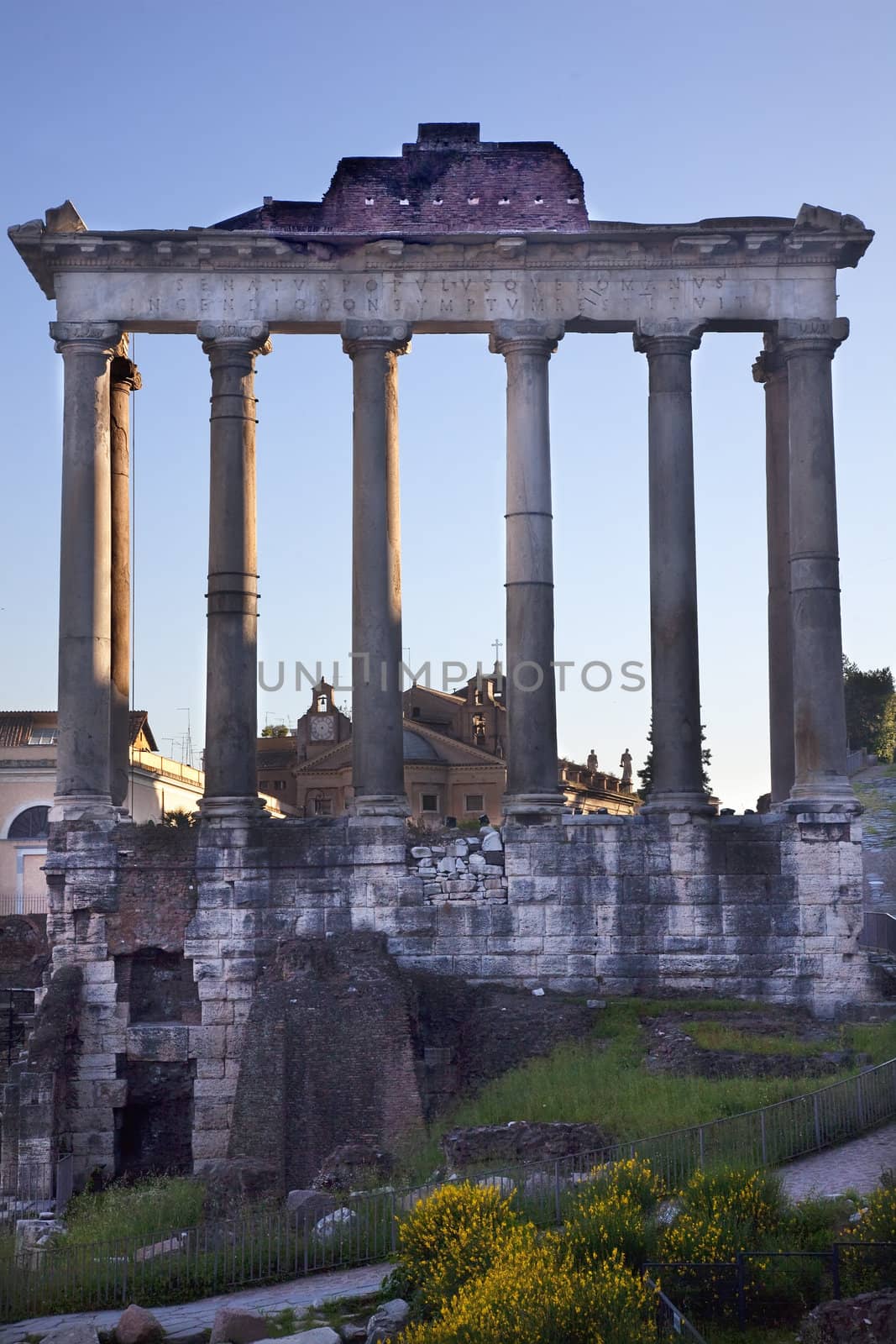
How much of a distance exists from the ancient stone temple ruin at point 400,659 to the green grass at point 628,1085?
133 centimetres

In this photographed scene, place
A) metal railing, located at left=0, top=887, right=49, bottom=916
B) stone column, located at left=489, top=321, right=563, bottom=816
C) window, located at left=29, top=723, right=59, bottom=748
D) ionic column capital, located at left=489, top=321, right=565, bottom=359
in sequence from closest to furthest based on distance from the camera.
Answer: stone column, located at left=489, top=321, right=563, bottom=816 → ionic column capital, located at left=489, top=321, right=565, bottom=359 → metal railing, located at left=0, top=887, right=49, bottom=916 → window, located at left=29, top=723, right=59, bottom=748

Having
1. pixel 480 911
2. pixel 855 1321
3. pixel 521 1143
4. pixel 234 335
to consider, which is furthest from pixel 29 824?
pixel 855 1321

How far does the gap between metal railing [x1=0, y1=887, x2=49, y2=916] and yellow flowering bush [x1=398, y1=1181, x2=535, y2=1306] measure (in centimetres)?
3464

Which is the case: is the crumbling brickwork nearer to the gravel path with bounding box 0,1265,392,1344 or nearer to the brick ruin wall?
the brick ruin wall

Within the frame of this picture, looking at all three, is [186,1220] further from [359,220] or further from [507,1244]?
[359,220]

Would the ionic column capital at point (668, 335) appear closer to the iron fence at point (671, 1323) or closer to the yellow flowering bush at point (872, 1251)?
the yellow flowering bush at point (872, 1251)

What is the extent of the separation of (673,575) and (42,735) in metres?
38.9

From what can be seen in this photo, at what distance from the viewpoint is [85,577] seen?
30688 mm

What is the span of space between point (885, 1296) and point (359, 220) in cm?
2140

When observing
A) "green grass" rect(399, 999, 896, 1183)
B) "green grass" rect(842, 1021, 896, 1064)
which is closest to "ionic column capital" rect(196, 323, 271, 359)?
"green grass" rect(399, 999, 896, 1183)

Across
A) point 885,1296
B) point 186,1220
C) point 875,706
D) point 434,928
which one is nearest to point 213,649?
point 434,928

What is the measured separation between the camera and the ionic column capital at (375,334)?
31.2m

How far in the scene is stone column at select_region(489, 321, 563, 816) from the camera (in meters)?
30.5

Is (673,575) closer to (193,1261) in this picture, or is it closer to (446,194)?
(446,194)
